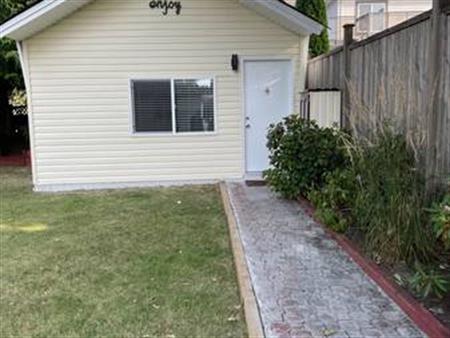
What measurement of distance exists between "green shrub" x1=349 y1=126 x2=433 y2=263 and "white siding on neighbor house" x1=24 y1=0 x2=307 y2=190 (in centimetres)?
469

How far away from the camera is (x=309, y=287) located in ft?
13.4

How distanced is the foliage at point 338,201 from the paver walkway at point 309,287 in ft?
0.61

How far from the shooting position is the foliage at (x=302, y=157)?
22.3 feet

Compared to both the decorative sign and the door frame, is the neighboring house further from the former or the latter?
the decorative sign

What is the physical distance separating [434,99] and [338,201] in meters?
1.77

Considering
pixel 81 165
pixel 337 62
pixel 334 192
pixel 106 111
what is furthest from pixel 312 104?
pixel 81 165

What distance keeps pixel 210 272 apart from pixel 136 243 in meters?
1.31

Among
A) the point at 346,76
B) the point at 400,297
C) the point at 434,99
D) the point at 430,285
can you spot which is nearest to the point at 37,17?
the point at 346,76

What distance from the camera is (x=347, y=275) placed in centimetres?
431

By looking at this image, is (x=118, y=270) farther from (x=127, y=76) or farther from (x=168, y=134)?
(x=127, y=76)

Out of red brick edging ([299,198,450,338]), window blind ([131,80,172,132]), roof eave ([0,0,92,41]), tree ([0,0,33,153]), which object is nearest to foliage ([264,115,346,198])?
red brick edging ([299,198,450,338])

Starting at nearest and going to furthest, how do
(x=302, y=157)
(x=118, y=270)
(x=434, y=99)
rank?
(x=434, y=99) → (x=118, y=270) → (x=302, y=157)

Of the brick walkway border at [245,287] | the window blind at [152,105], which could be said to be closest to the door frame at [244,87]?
the window blind at [152,105]

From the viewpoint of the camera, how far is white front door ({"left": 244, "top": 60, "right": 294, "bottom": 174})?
30.5 ft
